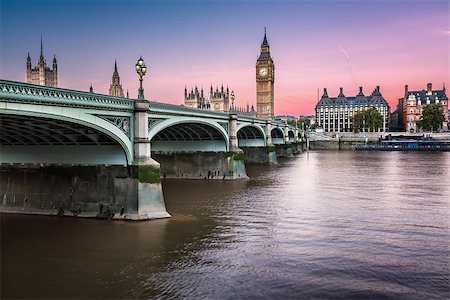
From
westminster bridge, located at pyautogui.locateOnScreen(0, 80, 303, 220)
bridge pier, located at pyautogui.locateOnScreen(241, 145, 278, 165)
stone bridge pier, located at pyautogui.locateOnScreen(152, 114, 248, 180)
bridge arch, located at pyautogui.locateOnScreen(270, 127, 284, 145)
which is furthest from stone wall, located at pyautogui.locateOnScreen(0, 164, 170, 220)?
bridge arch, located at pyautogui.locateOnScreen(270, 127, 284, 145)

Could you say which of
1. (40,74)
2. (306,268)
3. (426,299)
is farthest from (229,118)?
(40,74)

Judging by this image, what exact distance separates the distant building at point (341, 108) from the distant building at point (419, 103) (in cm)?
2571

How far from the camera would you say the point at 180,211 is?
23000mm

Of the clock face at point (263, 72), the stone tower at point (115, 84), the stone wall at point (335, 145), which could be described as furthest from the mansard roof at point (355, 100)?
the stone tower at point (115, 84)

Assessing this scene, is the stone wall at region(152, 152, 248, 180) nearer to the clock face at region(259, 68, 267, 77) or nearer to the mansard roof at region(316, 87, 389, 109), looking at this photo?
the clock face at region(259, 68, 267, 77)

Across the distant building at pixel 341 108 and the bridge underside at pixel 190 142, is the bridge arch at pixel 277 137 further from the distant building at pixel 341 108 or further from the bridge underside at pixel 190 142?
the distant building at pixel 341 108

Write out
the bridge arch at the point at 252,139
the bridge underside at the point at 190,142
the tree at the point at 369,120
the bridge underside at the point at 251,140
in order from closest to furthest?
the bridge underside at the point at 190,142 → the bridge arch at the point at 252,139 → the bridge underside at the point at 251,140 → the tree at the point at 369,120

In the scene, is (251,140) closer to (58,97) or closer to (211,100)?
(58,97)

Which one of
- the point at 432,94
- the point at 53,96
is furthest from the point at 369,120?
the point at 53,96

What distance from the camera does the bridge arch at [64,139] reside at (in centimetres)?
1698

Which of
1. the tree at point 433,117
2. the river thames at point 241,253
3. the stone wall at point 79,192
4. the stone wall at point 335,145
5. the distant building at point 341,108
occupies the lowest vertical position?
the river thames at point 241,253

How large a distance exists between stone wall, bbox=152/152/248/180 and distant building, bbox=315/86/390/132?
140 meters

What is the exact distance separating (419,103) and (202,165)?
122253mm

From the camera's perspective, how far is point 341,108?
176 meters
